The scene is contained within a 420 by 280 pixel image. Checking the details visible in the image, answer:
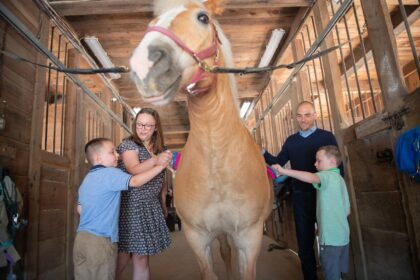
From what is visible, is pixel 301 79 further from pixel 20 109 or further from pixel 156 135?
pixel 20 109

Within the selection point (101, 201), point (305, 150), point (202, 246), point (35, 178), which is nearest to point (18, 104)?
point (35, 178)

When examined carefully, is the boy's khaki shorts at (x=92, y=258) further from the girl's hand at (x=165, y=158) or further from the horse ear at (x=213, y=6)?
the horse ear at (x=213, y=6)

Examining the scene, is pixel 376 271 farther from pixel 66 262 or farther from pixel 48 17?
pixel 48 17

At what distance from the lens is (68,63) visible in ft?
11.8

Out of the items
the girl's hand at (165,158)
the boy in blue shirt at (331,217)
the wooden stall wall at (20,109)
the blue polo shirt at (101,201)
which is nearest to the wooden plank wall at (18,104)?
the wooden stall wall at (20,109)

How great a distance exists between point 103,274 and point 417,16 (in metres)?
4.36

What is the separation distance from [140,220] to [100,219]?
0.32 metres

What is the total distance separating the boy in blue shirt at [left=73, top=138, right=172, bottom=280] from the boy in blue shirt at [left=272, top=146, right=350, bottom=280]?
2.97ft

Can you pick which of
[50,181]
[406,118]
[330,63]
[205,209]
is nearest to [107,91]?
[50,181]

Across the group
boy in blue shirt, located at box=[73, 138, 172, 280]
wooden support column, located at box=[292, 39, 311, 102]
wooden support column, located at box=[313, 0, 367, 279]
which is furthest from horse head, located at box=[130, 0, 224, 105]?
wooden support column, located at box=[292, 39, 311, 102]

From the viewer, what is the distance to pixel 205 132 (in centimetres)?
142

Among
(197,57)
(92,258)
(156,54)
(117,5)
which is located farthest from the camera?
(117,5)

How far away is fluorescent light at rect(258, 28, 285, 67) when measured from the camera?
378cm

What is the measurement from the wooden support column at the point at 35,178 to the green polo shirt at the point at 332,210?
2081 mm
